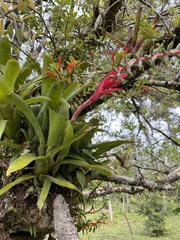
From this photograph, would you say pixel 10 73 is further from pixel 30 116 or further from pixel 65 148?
pixel 65 148

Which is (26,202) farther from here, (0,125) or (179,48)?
(179,48)

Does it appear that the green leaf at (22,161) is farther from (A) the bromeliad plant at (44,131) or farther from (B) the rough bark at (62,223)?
(B) the rough bark at (62,223)

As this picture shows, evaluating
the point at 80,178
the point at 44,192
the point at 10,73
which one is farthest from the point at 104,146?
the point at 10,73

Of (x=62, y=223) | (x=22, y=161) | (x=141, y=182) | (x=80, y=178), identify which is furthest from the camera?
(x=141, y=182)

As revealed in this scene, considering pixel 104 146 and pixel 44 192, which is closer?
pixel 44 192

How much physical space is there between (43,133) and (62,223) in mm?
374

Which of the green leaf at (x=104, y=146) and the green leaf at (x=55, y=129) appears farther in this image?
the green leaf at (x=104, y=146)

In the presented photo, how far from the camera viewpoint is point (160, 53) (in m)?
0.71

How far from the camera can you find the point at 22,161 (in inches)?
35.3

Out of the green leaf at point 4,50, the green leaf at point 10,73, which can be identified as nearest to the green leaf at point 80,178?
the green leaf at point 10,73

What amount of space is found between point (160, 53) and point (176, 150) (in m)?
0.92

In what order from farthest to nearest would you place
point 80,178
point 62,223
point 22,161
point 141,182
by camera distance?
point 141,182 < point 80,178 < point 22,161 < point 62,223

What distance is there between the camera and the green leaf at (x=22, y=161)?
858 millimetres

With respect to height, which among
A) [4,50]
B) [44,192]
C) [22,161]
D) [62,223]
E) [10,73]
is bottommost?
[62,223]
